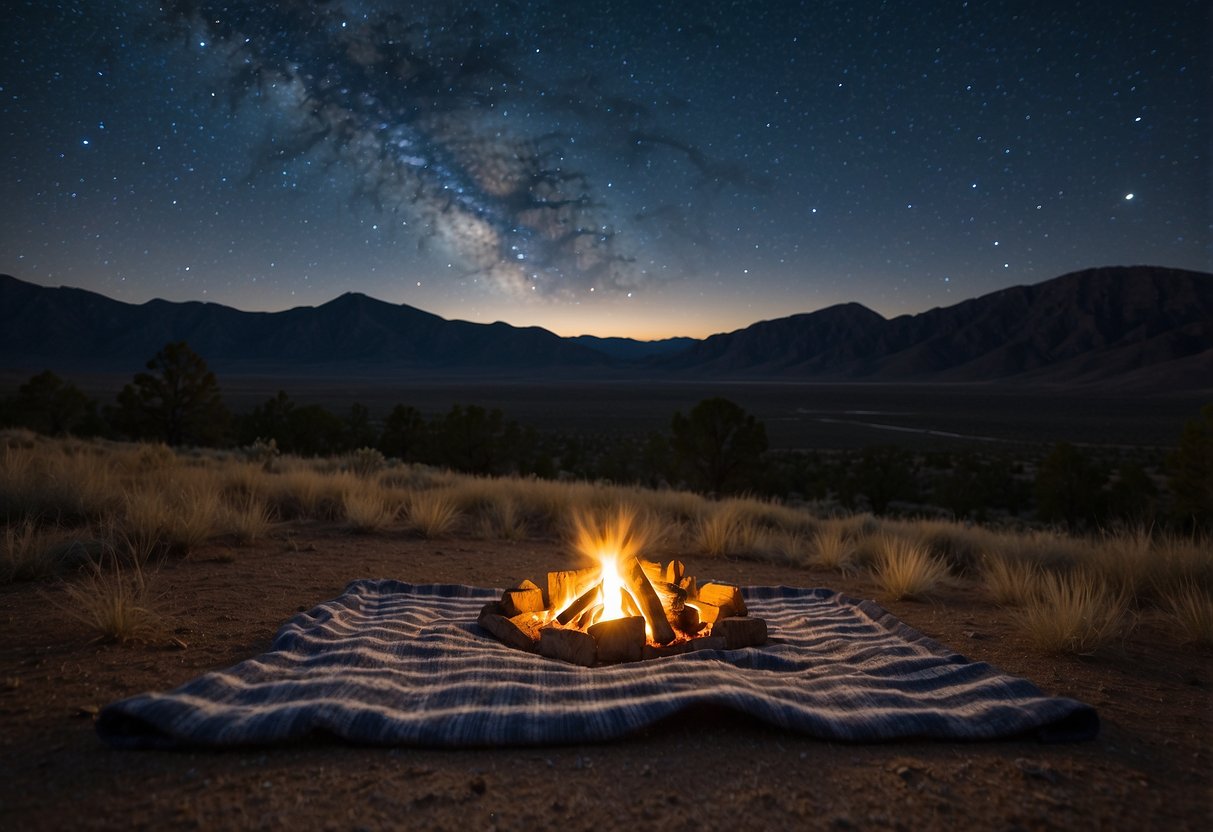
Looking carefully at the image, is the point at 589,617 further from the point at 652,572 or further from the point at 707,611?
the point at 707,611

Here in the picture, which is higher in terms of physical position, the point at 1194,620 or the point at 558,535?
the point at 1194,620

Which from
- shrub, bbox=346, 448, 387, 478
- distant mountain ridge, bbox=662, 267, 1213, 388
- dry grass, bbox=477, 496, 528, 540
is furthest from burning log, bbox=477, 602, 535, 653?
distant mountain ridge, bbox=662, 267, 1213, 388

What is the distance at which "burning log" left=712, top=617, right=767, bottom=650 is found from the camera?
163 inches

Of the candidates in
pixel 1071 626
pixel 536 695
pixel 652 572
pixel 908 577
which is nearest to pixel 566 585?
pixel 652 572

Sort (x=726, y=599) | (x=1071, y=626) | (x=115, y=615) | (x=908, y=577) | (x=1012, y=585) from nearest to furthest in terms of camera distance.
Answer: (x=115, y=615) < (x=1071, y=626) < (x=726, y=599) < (x=1012, y=585) < (x=908, y=577)

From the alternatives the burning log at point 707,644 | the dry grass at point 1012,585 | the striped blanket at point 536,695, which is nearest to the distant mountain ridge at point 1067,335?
the dry grass at point 1012,585

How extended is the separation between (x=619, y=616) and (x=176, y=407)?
30844mm

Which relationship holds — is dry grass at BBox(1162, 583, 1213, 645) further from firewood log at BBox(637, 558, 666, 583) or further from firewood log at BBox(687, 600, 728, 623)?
firewood log at BBox(637, 558, 666, 583)

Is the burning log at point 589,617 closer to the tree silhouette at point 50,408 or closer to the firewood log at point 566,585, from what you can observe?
the firewood log at point 566,585

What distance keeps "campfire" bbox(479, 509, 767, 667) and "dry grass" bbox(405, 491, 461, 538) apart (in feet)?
11.5

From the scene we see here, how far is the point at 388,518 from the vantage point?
812 cm

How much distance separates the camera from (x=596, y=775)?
2609 mm

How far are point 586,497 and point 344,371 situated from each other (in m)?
199

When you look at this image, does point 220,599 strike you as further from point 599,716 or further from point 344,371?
point 344,371
